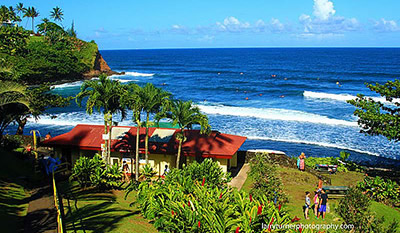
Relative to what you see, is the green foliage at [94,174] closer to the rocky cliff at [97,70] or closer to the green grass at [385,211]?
the green grass at [385,211]

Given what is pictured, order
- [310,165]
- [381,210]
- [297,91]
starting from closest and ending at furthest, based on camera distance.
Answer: [381,210], [310,165], [297,91]

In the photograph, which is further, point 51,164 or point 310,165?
point 310,165

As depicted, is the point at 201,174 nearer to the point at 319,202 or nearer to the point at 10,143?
the point at 319,202

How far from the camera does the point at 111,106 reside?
19609 mm

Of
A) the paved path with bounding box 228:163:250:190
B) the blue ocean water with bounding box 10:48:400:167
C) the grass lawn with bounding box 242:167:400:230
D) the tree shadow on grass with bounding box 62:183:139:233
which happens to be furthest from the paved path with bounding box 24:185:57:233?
the blue ocean water with bounding box 10:48:400:167

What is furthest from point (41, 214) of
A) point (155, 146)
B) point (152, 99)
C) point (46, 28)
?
point (46, 28)

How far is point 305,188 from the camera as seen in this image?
20188mm

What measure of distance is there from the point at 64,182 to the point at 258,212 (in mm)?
11059

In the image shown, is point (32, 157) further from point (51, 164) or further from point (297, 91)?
point (297, 91)

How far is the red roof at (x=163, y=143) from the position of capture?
21.5 metres

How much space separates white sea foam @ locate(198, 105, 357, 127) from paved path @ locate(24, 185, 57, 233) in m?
35.6

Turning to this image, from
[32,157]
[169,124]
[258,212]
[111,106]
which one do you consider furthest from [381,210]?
[32,157]

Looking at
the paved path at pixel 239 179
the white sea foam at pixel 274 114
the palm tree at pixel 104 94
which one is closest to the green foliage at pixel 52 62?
the white sea foam at pixel 274 114

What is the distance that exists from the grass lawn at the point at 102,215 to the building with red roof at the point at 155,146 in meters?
5.93
